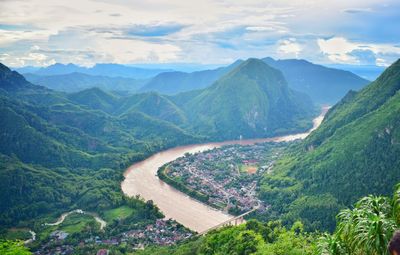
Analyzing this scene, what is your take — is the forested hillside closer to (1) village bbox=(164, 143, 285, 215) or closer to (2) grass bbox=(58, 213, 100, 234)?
(2) grass bbox=(58, 213, 100, 234)

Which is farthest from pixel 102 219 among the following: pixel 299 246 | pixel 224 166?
pixel 299 246

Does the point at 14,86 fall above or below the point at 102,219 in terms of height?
above

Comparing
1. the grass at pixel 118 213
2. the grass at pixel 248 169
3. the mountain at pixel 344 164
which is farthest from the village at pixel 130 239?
the grass at pixel 248 169

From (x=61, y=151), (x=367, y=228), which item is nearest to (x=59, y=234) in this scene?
(x=61, y=151)

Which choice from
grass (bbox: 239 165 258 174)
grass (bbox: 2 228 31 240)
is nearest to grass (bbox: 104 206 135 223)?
grass (bbox: 2 228 31 240)

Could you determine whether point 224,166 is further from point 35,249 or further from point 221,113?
point 221,113

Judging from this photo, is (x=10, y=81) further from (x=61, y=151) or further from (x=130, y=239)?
(x=130, y=239)

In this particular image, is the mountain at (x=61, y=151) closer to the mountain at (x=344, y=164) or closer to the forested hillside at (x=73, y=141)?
the forested hillside at (x=73, y=141)
